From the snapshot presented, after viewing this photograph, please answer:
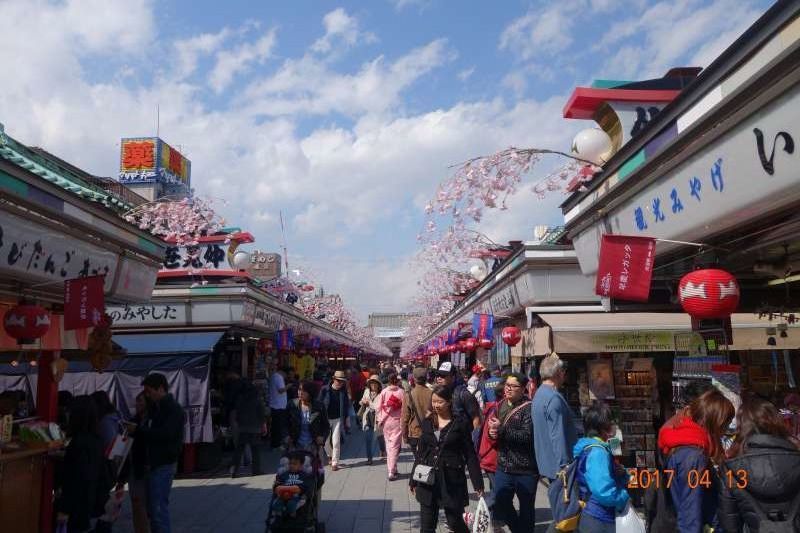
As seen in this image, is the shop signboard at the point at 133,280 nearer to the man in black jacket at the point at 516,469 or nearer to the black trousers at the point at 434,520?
the black trousers at the point at 434,520

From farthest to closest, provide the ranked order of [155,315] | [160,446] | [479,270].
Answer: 1. [479,270]
2. [155,315]
3. [160,446]

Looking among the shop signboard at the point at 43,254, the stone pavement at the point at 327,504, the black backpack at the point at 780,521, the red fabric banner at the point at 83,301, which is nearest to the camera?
the black backpack at the point at 780,521

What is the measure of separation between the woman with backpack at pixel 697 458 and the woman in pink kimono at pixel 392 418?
6616 millimetres

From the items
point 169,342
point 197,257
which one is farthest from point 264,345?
point 169,342

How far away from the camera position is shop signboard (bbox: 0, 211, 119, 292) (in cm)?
556

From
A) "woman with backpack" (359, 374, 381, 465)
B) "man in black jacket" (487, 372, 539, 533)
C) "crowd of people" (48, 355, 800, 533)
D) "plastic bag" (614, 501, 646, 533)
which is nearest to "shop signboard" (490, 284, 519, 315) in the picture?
"woman with backpack" (359, 374, 381, 465)

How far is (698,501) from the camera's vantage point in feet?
13.1

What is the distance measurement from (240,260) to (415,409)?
808cm

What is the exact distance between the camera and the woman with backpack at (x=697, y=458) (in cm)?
398

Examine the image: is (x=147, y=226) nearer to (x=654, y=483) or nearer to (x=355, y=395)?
(x=355, y=395)

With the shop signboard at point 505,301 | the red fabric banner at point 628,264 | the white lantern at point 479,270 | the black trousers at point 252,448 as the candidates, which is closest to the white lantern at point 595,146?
the red fabric banner at point 628,264

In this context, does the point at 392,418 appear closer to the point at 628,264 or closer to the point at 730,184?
the point at 628,264

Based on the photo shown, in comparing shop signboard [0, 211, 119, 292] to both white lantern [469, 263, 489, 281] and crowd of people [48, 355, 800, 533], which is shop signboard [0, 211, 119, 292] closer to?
Answer: crowd of people [48, 355, 800, 533]

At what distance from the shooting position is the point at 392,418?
423 inches
